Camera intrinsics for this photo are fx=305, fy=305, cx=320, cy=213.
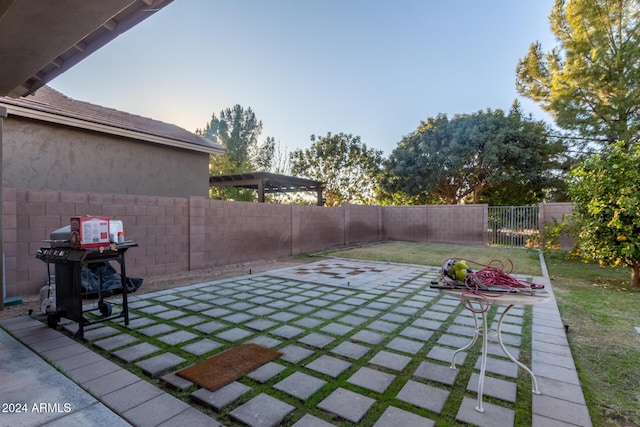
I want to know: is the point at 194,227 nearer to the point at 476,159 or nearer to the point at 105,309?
the point at 105,309

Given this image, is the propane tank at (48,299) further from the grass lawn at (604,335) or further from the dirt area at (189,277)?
the grass lawn at (604,335)

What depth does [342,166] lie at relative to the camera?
18797 mm

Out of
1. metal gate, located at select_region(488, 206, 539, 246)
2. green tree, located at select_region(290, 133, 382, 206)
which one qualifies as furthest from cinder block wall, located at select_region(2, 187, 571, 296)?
green tree, located at select_region(290, 133, 382, 206)

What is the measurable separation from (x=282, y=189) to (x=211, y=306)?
1104 cm

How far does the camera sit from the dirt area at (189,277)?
142 inches

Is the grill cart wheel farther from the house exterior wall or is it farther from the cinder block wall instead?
the house exterior wall

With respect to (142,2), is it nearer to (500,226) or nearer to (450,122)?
(500,226)

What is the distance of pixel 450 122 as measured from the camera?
47.0 feet

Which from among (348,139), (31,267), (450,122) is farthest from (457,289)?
(348,139)

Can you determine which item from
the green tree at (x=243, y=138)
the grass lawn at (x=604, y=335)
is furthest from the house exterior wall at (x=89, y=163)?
the green tree at (x=243, y=138)

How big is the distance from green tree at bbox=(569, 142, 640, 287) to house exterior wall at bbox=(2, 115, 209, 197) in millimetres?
9201

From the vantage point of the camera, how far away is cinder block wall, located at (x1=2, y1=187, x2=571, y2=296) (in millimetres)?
3961

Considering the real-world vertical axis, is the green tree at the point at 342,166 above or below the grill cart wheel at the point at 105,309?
above

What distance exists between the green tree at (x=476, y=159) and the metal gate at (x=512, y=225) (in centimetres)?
257
